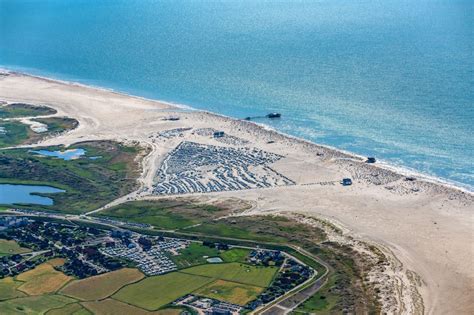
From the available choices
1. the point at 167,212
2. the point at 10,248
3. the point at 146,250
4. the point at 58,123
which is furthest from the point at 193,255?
the point at 58,123

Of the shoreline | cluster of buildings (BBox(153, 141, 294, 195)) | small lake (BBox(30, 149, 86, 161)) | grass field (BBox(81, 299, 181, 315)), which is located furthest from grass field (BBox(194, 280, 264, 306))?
small lake (BBox(30, 149, 86, 161))

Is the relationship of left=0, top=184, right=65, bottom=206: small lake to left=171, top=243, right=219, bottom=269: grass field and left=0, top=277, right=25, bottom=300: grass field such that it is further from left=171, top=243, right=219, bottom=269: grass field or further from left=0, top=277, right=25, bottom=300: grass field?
left=171, top=243, right=219, bottom=269: grass field

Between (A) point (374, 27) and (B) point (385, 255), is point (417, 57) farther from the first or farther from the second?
(B) point (385, 255)

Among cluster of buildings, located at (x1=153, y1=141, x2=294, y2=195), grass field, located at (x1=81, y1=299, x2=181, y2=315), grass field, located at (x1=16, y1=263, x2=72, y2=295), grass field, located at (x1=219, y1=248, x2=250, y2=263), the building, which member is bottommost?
grass field, located at (x1=16, y1=263, x2=72, y2=295)

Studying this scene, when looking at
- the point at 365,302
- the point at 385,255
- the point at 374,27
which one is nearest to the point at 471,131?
the point at 385,255

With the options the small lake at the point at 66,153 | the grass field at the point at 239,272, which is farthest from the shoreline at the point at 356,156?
the grass field at the point at 239,272
